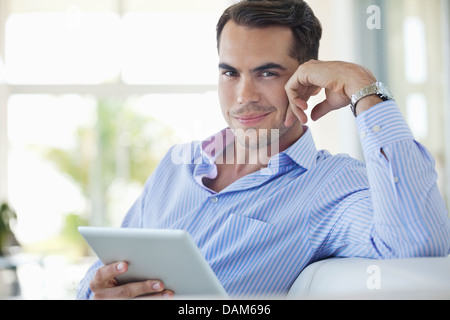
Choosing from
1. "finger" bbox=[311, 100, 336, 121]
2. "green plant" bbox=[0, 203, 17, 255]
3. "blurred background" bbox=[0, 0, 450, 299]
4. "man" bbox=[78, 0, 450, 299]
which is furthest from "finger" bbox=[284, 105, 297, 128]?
"blurred background" bbox=[0, 0, 450, 299]

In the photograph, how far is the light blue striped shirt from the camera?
922 millimetres

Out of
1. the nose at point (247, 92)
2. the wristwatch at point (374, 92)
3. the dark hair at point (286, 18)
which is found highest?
the dark hair at point (286, 18)

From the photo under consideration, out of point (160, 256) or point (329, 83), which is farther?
point (329, 83)

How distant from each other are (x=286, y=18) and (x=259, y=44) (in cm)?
10

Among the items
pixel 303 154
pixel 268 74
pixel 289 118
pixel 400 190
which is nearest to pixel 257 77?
pixel 268 74

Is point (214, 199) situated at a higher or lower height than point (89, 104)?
lower

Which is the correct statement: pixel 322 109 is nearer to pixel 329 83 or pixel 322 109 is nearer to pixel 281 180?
pixel 329 83

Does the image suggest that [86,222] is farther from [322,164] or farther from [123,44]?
[322,164]

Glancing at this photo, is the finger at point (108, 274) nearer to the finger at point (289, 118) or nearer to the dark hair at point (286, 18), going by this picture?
the finger at point (289, 118)

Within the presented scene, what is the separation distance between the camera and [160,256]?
888 millimetres

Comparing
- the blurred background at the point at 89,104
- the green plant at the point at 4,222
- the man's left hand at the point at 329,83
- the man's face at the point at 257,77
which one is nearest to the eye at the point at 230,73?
the man's face at the point at 257,77

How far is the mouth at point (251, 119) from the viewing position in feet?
4.45

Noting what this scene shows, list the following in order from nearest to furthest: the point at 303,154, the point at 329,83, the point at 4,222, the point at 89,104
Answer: the point at 329,83
the point at 303,154
the point at 4,222
the point at 89,104

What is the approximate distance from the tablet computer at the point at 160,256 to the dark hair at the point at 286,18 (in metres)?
0.72
